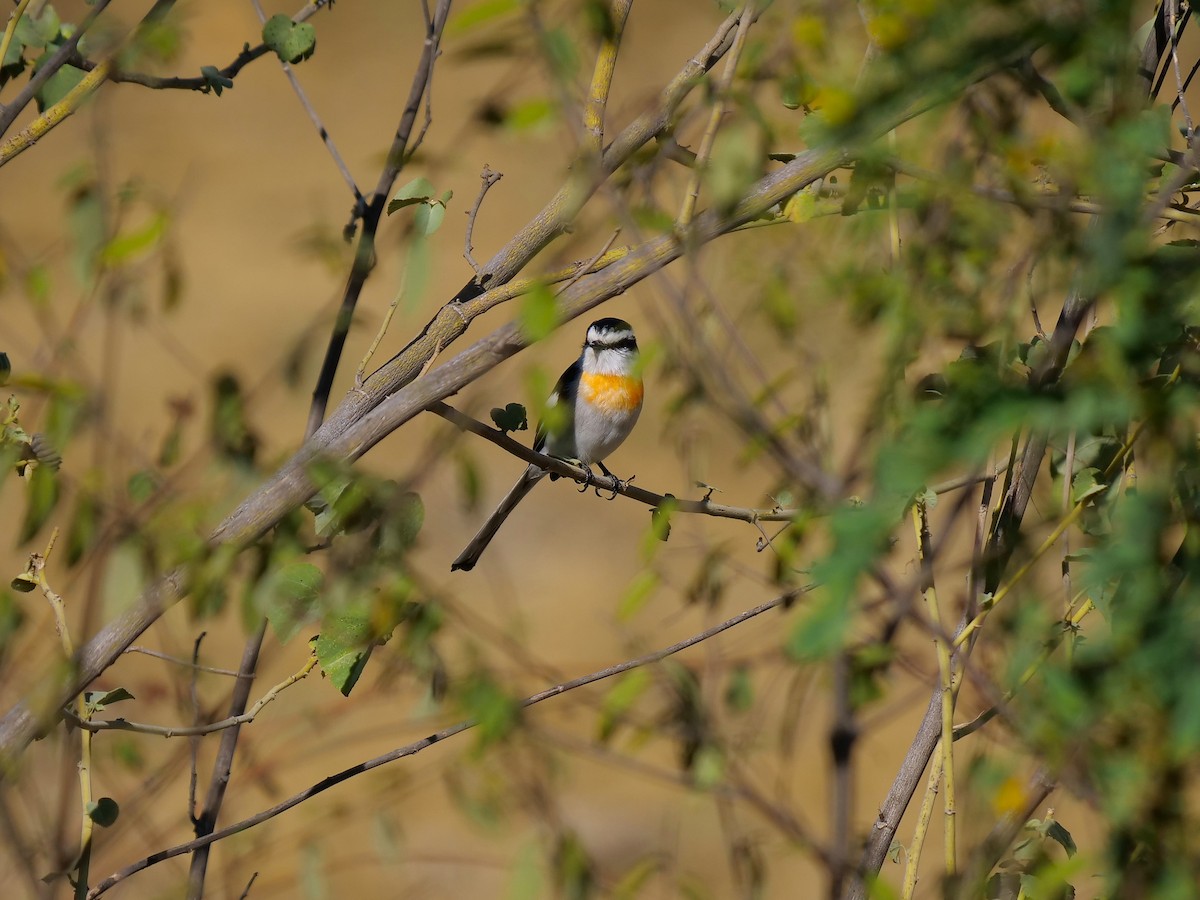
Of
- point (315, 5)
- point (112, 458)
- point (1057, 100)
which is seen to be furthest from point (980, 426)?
point (315, 5)

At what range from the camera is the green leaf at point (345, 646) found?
1.42 m

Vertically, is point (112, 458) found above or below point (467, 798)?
above

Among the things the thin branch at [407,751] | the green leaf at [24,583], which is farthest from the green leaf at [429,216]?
the green leaf at [24,583]

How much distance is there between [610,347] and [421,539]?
3397 mm

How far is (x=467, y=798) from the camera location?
5.32 ft

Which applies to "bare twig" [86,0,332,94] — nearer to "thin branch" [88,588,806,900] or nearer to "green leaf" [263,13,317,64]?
"green leaf" [263,13,317,64]

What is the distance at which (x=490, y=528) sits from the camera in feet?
11.5

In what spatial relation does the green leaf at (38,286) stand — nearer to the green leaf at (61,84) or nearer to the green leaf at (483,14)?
the green leaf at (61,84)

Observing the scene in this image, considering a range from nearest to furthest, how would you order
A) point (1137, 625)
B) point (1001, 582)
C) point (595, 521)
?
1. point (1137, 625)
2. point (1001, 582)
3. point (595, 521)

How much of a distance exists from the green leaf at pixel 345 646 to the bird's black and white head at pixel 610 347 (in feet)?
11.1

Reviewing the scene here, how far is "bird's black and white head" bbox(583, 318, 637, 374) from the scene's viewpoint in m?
4.89

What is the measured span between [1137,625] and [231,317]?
342 inches

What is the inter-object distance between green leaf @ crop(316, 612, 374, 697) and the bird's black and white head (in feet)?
11.1

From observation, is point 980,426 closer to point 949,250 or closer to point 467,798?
point 949,250
